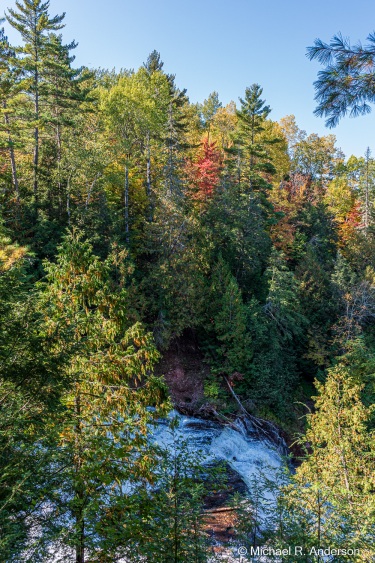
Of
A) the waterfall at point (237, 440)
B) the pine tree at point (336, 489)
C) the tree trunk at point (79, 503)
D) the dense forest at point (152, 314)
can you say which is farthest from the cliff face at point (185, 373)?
the tree trunk at point (79, 503)

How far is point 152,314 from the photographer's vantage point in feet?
54.5

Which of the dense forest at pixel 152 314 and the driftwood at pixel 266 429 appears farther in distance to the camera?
the driftwood at pixel 266 429

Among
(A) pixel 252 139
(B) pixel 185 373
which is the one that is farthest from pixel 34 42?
(B) pixel 185 373

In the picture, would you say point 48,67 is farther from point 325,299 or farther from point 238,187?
point 325,299

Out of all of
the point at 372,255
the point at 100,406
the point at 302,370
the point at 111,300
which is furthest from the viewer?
the point at 372,255

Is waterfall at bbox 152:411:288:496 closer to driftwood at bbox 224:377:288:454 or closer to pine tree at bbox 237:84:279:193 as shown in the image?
driftwood at bbox 224:377:288:454

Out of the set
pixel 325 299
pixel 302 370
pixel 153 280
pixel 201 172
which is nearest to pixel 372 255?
pixel 325 299

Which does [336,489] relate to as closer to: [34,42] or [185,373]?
[185,373]

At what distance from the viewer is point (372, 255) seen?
2489cm

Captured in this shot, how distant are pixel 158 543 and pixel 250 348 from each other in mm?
13722

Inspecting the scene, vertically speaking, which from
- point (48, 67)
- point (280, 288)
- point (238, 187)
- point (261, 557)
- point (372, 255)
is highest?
point (48, 67)

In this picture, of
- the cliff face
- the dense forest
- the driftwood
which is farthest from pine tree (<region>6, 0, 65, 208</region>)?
the driftwood

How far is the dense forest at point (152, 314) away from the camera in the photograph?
3.94 m

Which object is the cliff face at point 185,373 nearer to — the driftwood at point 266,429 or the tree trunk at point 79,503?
the driftwood at point 266,429
